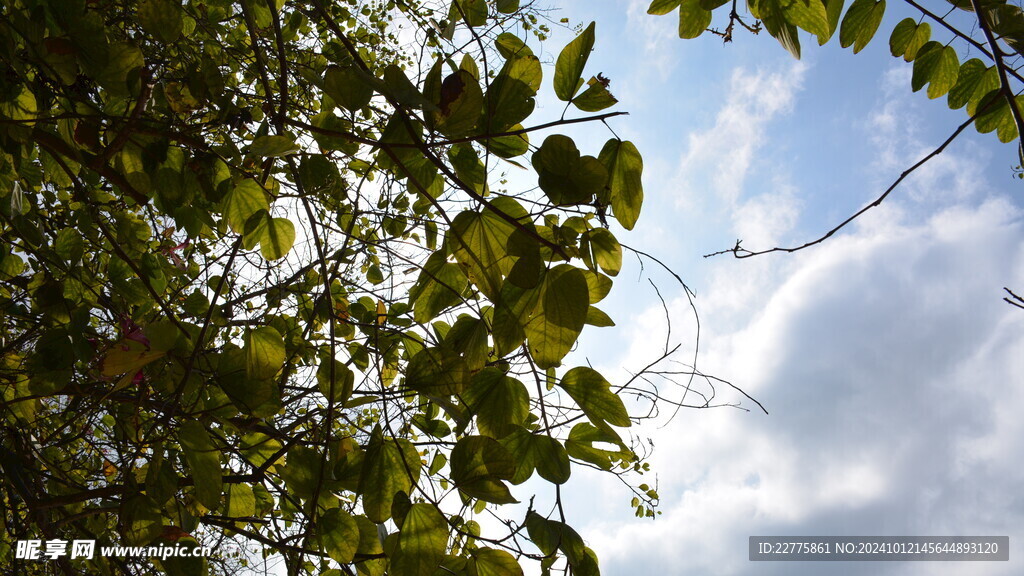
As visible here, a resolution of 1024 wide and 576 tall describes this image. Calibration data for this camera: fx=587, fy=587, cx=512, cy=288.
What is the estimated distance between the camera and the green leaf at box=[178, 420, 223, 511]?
2.38 ft

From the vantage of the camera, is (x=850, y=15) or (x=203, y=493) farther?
(x=850, y=15)

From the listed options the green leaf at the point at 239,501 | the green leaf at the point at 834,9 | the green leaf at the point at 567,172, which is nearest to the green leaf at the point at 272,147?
the green leaf at the point at 567,172

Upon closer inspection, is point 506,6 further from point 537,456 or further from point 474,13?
point 537,456

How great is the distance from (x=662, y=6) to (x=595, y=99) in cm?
17

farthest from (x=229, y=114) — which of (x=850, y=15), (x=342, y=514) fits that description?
(x=850, y=15)

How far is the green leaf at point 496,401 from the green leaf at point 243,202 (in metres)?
0.42

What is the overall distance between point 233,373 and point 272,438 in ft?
0.70

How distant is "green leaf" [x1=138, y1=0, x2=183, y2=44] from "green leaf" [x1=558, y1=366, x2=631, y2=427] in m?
0.71

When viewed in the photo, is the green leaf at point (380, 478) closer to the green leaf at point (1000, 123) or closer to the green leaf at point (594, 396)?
the green leaf at point (594, 396)

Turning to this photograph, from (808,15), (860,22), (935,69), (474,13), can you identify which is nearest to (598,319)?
(808,15)

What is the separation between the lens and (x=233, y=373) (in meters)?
0.84

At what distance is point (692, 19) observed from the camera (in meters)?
0.74

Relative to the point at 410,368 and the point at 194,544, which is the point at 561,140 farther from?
the point at 194,544

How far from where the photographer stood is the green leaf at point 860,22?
88cm
